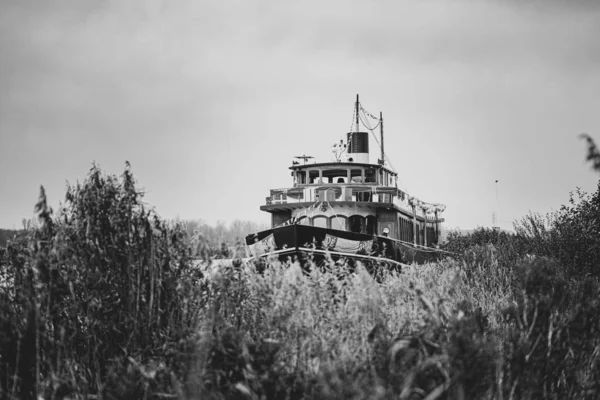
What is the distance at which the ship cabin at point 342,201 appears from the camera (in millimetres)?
21062

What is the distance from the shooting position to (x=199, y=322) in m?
6.13

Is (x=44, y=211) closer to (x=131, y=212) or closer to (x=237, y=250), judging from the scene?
(x=131, y=212)

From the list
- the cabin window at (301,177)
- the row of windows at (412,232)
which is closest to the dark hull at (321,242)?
the row of windows at (412,232)

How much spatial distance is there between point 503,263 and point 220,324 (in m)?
12.1

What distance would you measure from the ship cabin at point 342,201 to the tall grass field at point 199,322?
13.0 meters

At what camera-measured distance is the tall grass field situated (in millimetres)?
4820

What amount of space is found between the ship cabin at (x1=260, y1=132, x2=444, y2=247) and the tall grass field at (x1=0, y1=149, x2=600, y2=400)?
13.0 meters

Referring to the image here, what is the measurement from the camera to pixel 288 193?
21.9 m

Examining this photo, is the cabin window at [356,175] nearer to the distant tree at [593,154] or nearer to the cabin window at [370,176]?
the cabin window at [370,176]

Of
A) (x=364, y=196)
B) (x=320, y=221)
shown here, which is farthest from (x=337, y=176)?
(x=320, y=221)

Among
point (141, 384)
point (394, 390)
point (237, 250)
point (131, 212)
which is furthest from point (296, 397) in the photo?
point (131, 212)

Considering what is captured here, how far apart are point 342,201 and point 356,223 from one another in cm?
116

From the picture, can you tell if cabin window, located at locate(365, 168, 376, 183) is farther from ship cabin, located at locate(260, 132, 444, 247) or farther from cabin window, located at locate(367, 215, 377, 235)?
cabin window, located at locate(367, 215, 377, 235)

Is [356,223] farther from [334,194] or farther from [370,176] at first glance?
[370,176]
